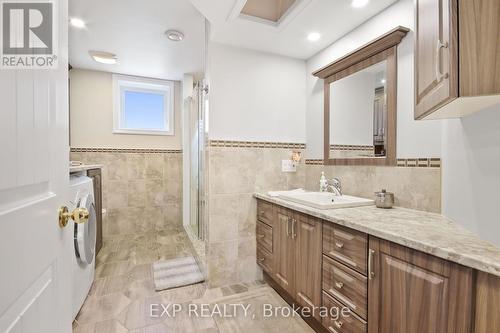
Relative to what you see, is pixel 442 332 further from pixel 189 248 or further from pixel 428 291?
pixel 189 248

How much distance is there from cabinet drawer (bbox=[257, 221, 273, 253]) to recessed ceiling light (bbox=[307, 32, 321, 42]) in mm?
1679

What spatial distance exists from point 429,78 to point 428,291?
0.82m

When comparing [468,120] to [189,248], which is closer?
[468,120]

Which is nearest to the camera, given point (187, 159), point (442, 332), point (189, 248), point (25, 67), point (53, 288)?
point (25, 67)

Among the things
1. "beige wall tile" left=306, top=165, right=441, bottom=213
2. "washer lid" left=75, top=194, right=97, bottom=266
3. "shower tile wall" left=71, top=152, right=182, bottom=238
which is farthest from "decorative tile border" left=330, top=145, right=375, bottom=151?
"shower tile wall" left=71, top=152, right=182, bottom=238

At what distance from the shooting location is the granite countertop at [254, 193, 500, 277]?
75 centimetres

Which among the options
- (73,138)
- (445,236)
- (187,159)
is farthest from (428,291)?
(73,138)

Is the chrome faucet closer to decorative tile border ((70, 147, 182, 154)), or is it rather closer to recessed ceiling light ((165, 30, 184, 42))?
recessed ceiling light ((165, 30, 184, 42))

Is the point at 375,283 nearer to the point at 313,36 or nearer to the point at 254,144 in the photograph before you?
the point at 254,144

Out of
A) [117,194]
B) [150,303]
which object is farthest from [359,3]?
[117,194]

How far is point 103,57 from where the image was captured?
2.93 metres

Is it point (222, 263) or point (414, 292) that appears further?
point (222, 263)

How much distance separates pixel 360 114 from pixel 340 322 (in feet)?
4.89

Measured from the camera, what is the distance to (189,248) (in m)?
3.03
